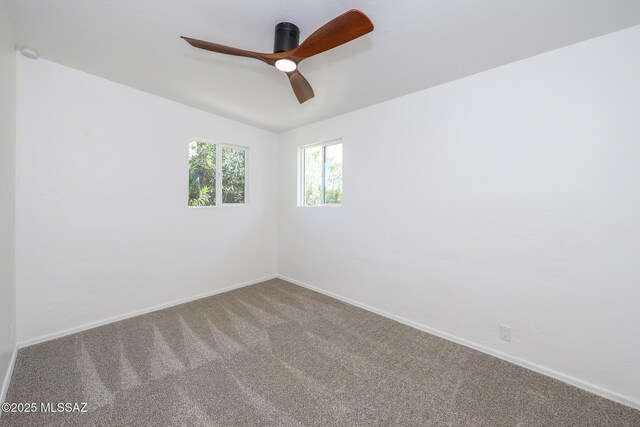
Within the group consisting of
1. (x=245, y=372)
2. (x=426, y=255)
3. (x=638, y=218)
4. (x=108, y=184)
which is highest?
(x=108, y=184)

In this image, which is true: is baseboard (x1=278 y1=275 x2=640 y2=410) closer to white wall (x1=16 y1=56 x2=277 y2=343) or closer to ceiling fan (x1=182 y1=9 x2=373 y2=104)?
white wall (x1=16 y1=56 x2=277 y2=343)

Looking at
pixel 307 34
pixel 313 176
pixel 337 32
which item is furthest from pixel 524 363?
pixel 313 176

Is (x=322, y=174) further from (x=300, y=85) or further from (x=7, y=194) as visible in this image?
(x=7, y=194)

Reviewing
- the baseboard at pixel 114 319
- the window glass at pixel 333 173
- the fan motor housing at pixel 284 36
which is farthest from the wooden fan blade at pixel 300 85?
the baseboard at pixel 114 319

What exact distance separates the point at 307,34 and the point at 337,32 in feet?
1.81

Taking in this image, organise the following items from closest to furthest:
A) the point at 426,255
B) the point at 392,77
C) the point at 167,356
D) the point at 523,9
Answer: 1. the point at 523,9
2. the point at 167,356
3. the point at 392,77
4. the point at 426,255

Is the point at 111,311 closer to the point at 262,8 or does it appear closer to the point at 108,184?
the point at 108,184

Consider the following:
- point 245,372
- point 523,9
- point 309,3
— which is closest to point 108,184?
point 245,372

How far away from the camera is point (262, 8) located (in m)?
1.59

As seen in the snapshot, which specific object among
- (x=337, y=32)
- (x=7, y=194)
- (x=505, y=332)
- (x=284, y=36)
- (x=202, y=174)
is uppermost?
(x=284, y=36)

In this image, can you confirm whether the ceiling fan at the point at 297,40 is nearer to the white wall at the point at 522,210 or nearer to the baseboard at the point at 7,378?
the white wall at the point at 522,210

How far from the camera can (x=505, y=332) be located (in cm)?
209

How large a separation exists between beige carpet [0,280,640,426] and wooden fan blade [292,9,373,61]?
85.1 inches

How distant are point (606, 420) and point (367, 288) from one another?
1.94m
